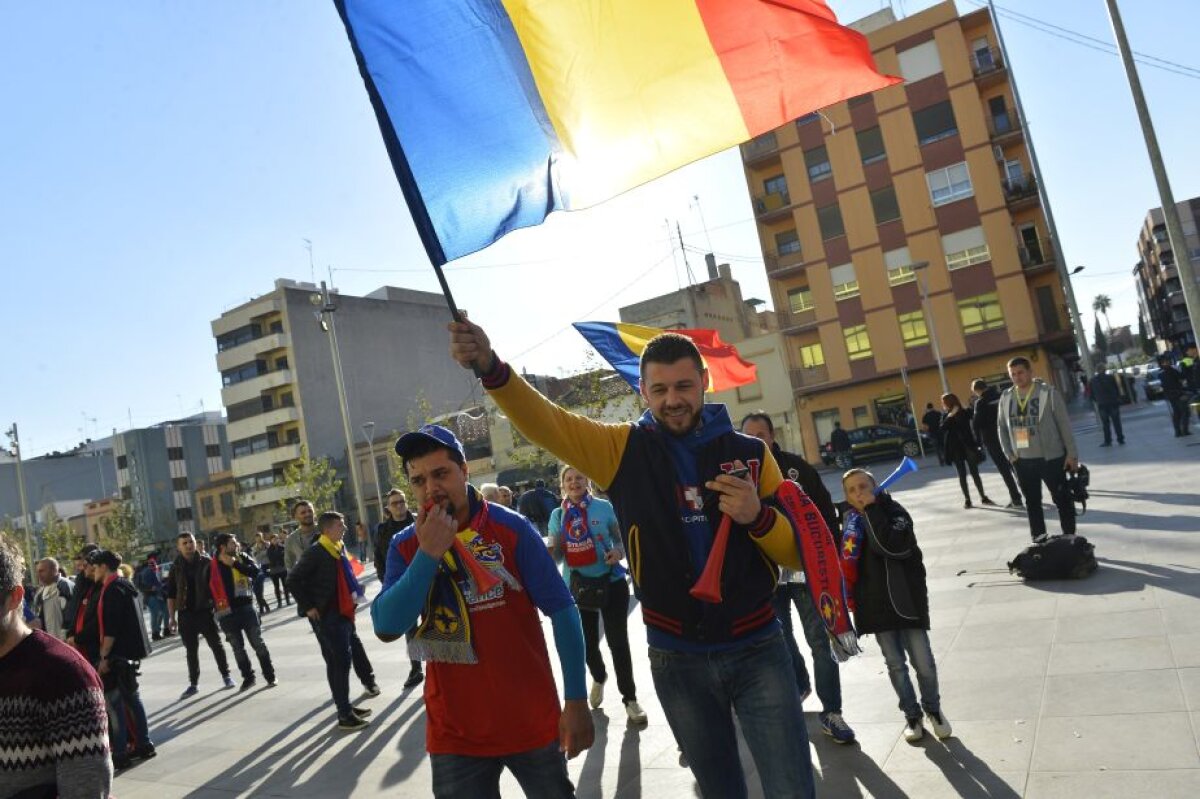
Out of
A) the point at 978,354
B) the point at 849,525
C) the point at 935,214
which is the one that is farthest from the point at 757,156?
the point at 849,525

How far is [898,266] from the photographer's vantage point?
4225 cm

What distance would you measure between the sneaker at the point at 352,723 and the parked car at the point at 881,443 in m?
26.1

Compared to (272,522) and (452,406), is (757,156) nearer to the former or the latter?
(452,406)

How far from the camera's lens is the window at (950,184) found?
40.7 m

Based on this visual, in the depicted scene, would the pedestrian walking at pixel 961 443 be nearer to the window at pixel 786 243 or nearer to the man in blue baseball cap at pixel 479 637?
the man in blue baseball cap at pixel 479 637

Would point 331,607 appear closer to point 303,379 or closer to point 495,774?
point 495,774

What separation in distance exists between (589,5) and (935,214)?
136ft

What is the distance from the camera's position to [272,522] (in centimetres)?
6341

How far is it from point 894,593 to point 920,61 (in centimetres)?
4249

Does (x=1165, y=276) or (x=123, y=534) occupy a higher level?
(x=1165, y=276)

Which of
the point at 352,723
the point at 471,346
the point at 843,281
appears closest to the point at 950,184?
the point at 843,281

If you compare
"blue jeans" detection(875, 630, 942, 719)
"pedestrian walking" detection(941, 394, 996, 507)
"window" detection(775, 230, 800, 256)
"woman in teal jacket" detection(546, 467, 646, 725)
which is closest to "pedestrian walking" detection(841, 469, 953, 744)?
"blue jeans" detection(875, 630, 942, 719)

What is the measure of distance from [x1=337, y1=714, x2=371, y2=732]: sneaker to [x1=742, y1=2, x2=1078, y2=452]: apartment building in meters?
35.2

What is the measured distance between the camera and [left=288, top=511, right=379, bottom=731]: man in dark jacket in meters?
7.65
